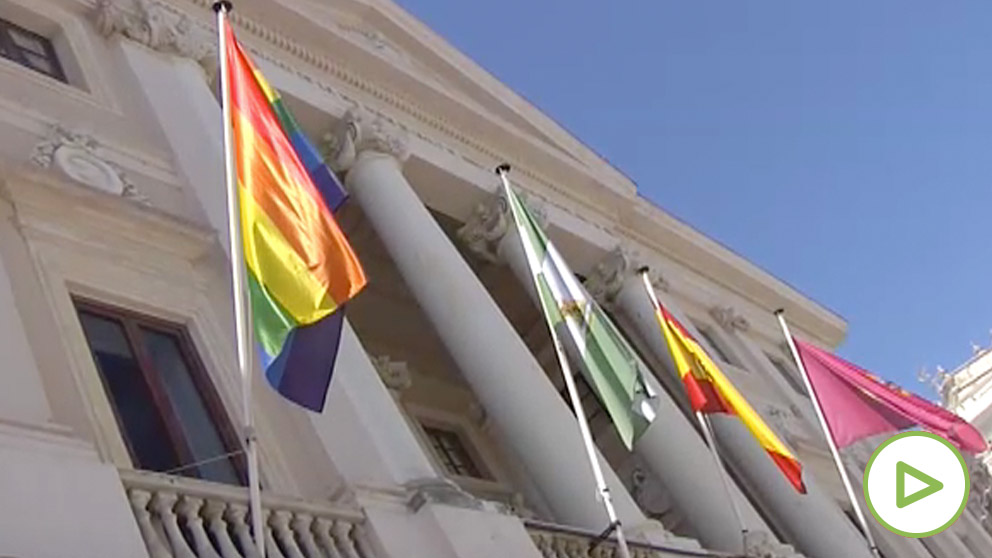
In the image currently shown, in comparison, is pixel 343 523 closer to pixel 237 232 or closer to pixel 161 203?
pixel 237 232

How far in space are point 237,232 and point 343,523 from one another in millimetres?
1987

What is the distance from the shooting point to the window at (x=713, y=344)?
811 inches

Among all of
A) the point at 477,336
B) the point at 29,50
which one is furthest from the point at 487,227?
the point at 29,50

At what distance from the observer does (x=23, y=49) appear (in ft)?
36.6

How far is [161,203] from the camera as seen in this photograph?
10055 millimetres

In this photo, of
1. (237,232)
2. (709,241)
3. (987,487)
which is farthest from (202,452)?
(987,487)

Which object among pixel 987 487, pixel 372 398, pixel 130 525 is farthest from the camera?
pixel 987 487

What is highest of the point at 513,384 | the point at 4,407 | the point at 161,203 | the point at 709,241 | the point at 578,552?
the point at 709,241

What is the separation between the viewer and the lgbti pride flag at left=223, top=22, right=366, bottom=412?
6.77m

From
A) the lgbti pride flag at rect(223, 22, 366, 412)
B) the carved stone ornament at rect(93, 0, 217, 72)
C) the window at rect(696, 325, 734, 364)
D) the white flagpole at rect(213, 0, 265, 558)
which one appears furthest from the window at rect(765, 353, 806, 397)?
the white flagpole at rect(213, 0, 265, 558)

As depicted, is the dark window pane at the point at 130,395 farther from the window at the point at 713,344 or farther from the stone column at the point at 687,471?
the window at the point at 713,344

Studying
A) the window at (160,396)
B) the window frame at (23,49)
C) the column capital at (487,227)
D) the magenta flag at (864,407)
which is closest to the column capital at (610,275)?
the column capital at (487,227)

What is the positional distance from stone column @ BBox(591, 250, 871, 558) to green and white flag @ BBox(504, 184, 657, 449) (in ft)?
19.3

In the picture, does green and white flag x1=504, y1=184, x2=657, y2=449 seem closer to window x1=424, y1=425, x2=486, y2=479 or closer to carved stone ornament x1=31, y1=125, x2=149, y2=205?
carved stone ornament x1=31, y1=125, x2=149, y2=205
